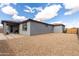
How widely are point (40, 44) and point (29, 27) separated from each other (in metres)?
0.29

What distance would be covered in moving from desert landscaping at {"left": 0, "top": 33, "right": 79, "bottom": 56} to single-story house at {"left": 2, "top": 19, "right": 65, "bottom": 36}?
60 mm

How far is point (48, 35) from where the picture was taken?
9.73 feet

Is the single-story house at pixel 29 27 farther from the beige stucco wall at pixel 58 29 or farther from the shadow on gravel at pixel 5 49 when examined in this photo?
the shadow on gravel at pixel 5 49

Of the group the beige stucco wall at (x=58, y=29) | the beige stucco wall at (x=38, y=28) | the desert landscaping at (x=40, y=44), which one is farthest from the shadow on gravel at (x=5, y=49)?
the beige stucco wall at (x=58, y=29)

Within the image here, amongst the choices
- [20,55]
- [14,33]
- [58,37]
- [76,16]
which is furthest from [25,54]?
[76,16]

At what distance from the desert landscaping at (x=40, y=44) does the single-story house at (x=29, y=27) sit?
0.20ft

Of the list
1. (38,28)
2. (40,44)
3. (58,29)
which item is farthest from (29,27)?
(58,29)

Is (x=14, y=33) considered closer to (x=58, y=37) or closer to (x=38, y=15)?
(x=38, y=15)

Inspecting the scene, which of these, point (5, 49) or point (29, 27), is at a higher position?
point (29, 27)

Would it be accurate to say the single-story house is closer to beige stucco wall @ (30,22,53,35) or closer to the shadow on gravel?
beige stucco wall @ (30,22,53,35)

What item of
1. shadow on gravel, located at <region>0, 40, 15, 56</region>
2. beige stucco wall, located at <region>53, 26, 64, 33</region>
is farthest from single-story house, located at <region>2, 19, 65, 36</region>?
shadow on gravel, located at <region>0, 40, 15, 56</region>

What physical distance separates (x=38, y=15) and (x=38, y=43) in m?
0.40

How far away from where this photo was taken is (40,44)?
2.96 m

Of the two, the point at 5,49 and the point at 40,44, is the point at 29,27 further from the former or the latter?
the point at 5,49
